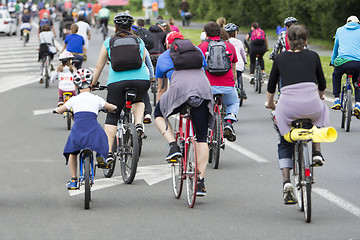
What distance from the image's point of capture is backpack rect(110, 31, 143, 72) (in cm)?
928

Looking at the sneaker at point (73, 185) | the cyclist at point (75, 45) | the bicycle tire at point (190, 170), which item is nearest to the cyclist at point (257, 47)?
the cyclist at point (75, 45)

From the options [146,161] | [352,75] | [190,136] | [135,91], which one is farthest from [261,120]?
[190,136]

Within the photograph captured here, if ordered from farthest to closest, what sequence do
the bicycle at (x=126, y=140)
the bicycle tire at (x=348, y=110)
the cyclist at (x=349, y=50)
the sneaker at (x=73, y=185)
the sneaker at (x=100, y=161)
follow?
the bicycle tire at (x=348, y=110) → the cyclist at (x=349, y=50) → the bicycle at (x=126, y=140) → the sneaker at (x=100, y=161) → the sneaker at (x=73, y=185)

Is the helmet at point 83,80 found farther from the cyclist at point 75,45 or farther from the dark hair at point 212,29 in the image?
the cyclist at point 75,45

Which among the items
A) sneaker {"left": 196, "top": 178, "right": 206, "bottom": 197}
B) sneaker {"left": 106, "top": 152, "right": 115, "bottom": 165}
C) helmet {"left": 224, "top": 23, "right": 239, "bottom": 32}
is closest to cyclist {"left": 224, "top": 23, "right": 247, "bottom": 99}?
helmet {"left": 224, "top": 23, "right": 239, "bottom": 32}

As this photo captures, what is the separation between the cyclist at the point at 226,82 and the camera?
1059cm

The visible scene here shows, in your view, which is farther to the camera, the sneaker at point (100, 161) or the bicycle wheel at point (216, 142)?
the bicycle wheel at point (216, 142)

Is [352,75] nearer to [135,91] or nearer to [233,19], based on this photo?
[135,91]

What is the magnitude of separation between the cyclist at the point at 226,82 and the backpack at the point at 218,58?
0.05 meters

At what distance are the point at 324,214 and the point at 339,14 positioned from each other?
77.5ft

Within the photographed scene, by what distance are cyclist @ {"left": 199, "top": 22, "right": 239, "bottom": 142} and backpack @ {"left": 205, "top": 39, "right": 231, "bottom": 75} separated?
5 centimetres

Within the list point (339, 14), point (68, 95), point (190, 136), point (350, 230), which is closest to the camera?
point (350, 230)

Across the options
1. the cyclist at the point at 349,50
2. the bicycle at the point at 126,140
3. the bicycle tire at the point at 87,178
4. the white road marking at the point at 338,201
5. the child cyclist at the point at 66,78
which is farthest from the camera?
the child cyclist at the point at 66,78

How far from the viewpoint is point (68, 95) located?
14.5 metres
